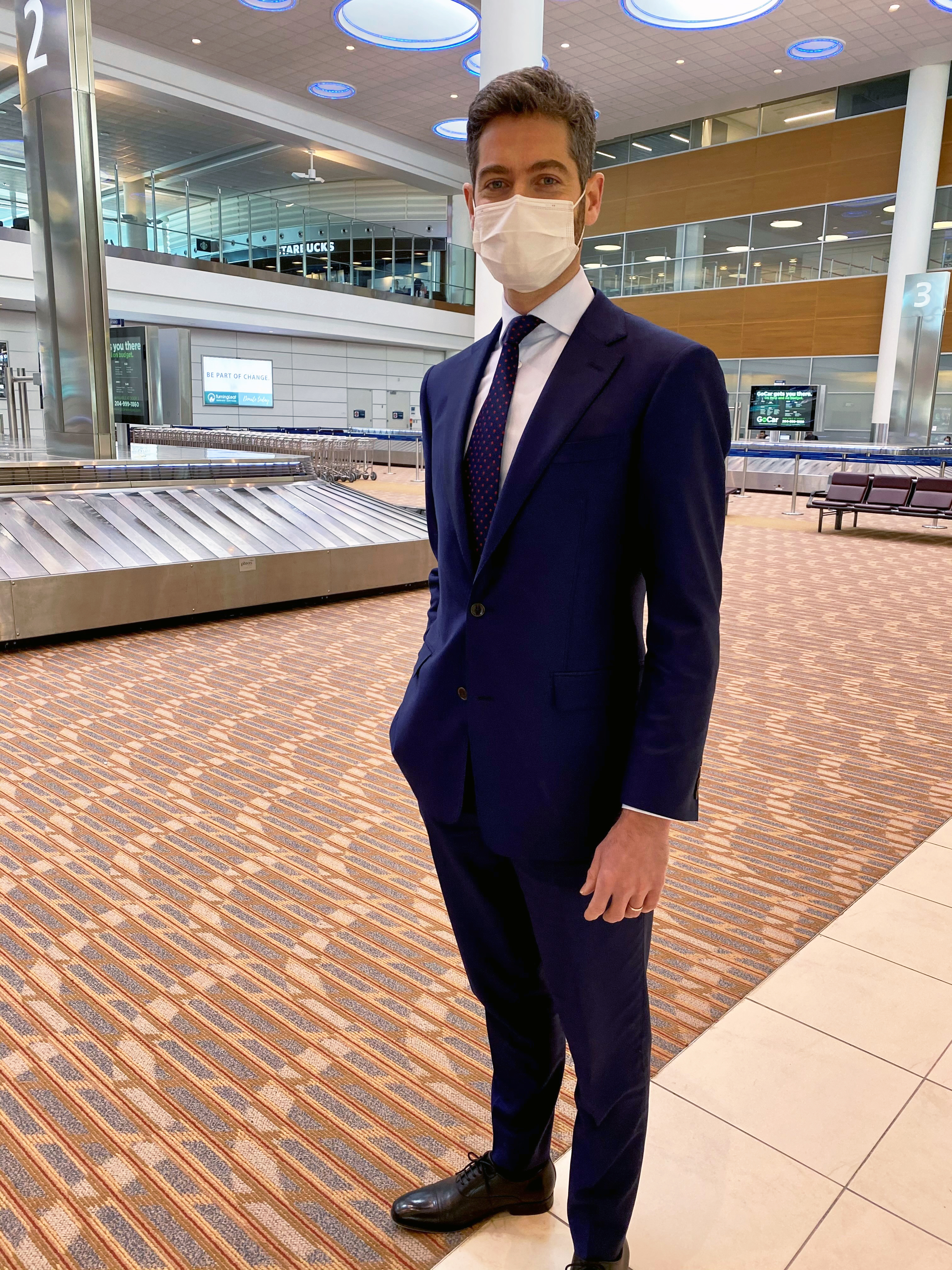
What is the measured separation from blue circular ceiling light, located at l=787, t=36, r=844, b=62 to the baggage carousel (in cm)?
1856

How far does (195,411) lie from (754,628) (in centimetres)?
2153

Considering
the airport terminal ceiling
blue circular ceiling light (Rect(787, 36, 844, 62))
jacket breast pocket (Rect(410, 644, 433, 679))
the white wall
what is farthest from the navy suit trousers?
blue circular ceiling light (Rect(787, 36, 844, 62))

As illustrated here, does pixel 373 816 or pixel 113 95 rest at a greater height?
pixel 113 95

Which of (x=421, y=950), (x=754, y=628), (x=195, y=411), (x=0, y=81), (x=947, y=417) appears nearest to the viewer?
(x=421, y=950)

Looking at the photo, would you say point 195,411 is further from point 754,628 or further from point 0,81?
point 754,628

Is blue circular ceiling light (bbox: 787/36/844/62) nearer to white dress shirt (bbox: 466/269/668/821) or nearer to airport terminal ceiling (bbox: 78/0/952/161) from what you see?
airport terminal ceiling (bbox: 78/0/952/161)

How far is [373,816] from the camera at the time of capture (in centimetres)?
371

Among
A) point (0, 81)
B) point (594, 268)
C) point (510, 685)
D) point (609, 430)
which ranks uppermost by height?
→ point (0, 81)

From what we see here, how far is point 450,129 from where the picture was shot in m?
26.0

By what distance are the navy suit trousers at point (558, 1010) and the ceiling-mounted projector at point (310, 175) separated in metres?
28.5

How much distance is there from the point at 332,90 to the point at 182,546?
70.0 feet

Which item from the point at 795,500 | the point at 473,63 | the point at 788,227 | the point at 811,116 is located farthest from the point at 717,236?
the point at 795,500

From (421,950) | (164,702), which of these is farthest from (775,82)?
(421,950)

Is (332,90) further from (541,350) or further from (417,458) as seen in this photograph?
(541,350)
